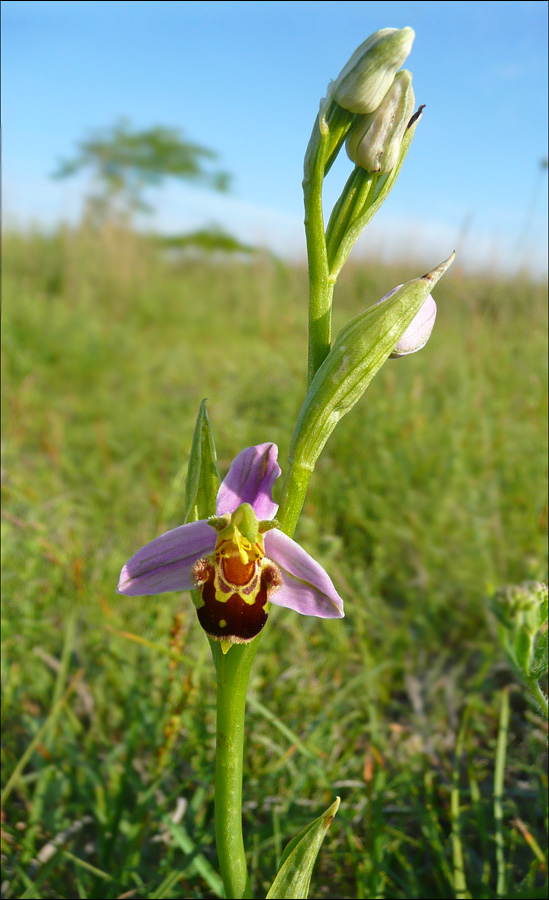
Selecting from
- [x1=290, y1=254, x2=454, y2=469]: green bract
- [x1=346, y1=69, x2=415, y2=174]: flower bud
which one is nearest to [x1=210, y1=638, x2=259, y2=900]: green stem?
[x1=290, y1=254, x2=454, y2=469]: green bract

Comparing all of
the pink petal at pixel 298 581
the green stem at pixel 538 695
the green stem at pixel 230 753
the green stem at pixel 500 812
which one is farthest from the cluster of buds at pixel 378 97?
the green stem at pixel 500 812

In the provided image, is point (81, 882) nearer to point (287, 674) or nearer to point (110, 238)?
point (287, 674)

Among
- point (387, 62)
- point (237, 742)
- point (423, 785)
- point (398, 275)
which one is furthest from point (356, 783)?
point (398, 275)

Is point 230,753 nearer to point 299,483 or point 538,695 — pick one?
point 299,483

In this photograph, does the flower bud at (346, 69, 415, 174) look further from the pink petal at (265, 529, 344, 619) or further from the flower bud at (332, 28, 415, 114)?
the pink petal at (265, 529, 344, 619)

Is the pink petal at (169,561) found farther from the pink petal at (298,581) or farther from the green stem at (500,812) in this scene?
the green stem at (500,812)

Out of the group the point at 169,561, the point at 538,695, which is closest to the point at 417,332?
the point at 169,561
